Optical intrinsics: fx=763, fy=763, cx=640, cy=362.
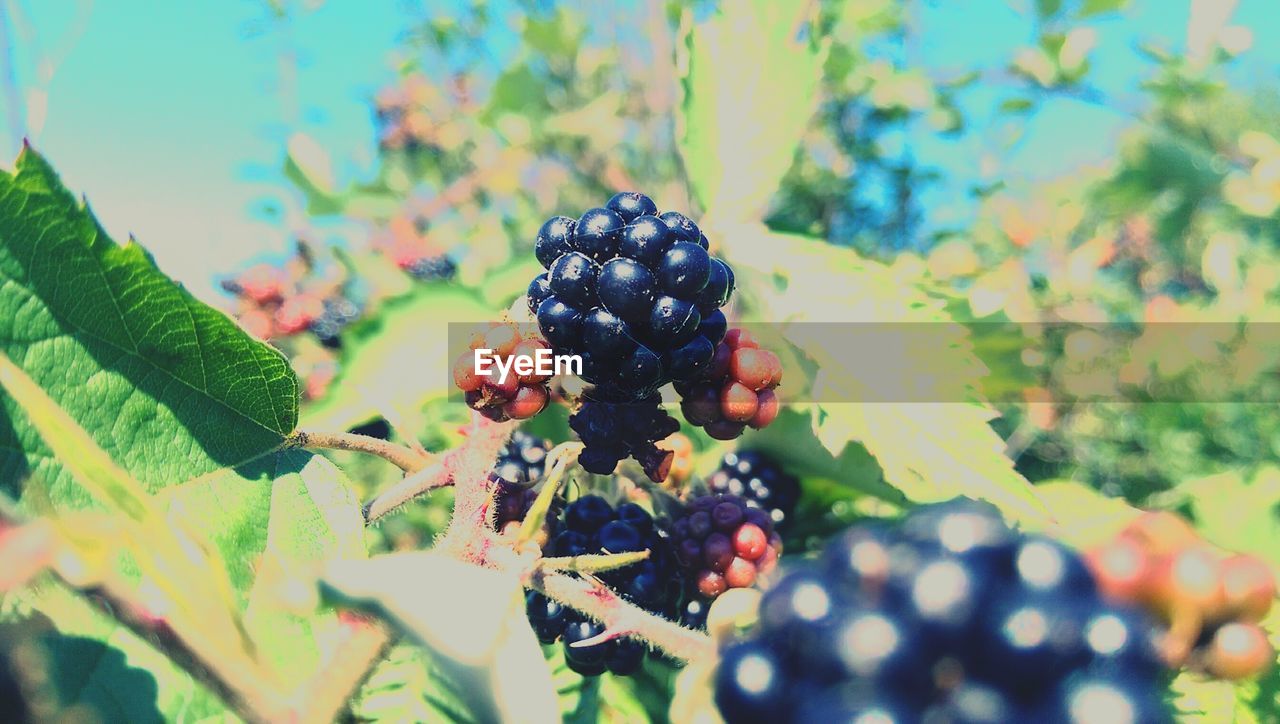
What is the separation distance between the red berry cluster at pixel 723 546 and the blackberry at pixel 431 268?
161cm

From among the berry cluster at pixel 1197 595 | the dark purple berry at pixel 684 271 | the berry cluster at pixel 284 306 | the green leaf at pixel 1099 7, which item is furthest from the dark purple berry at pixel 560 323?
the green leaf at pixel 1099 7

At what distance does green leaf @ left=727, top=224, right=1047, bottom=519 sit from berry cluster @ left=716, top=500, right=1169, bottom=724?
419 mm

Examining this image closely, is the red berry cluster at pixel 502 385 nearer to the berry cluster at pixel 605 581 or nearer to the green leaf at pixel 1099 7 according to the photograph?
the berry cluster at pixel 605 581

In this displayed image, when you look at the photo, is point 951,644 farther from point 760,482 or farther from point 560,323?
point 760,482

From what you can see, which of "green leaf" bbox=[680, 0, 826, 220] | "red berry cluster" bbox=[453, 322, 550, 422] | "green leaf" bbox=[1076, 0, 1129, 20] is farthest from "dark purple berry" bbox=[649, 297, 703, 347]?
"green leaf" bbox=[1076, 0, 1129, 20]

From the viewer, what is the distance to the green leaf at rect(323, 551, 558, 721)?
0.38m

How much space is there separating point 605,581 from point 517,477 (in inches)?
8.1

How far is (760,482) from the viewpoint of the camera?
3.84ft

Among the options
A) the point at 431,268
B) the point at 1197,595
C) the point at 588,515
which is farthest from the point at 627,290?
the point at 431,268

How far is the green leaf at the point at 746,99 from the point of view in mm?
1444

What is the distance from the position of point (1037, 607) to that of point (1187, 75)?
2.37 metres

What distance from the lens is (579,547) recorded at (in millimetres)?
895

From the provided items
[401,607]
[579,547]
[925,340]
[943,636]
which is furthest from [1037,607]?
[925,340]

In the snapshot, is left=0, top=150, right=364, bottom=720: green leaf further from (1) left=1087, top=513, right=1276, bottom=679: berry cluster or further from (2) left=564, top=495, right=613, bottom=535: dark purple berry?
(1) left=1087, top=513, right=1276, bottom=679: berry cluster
